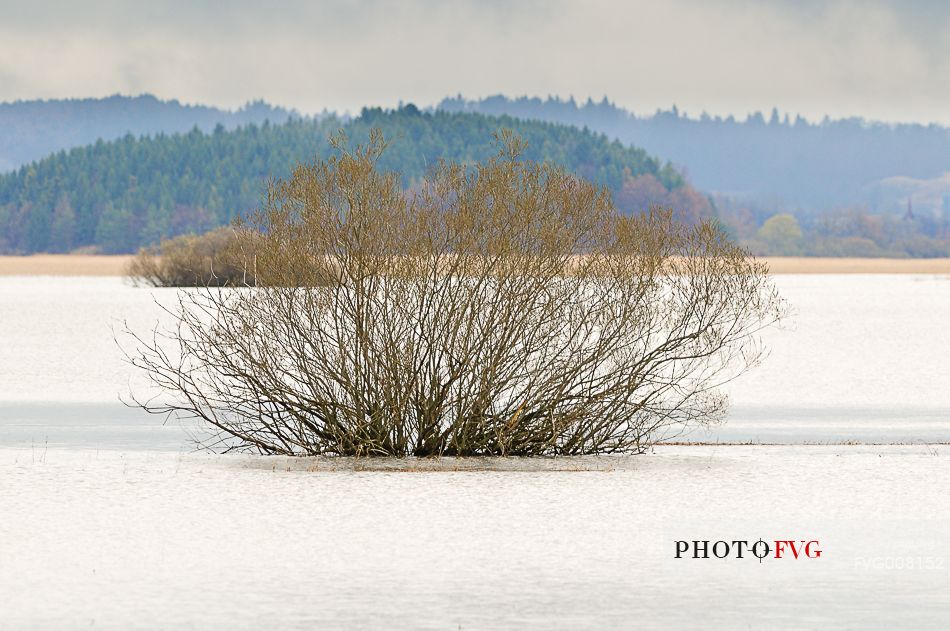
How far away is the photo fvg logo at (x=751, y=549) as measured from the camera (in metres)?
9.68

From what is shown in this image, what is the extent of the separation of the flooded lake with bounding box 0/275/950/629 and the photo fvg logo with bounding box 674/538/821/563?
0.09 meters

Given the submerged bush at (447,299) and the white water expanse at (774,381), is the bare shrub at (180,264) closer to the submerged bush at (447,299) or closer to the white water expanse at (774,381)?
the white water expanse at (774,381)

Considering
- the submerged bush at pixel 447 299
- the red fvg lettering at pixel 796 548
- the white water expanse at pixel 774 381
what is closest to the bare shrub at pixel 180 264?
the white water expanse at pixel 774 381

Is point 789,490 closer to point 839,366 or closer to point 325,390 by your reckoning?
point 325,390

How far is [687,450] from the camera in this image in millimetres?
15430

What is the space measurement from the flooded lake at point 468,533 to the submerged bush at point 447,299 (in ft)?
1.89

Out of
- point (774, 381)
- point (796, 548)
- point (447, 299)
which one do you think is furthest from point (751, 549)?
point (774, 381)

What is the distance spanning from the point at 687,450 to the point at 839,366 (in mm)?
12163

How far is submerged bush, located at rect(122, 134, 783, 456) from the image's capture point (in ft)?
43.9

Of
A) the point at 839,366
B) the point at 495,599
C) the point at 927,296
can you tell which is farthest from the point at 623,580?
the point at 927,296

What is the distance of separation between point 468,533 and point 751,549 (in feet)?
6.41

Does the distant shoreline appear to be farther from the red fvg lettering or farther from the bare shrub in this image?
the red fvg lettering

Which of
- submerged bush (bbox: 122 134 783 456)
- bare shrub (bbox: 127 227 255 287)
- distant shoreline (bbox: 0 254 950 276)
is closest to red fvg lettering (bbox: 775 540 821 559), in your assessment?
submerged bush (bbox: 122 134 783 456)

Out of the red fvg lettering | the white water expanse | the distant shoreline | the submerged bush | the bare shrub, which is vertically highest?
the distant shoreline
